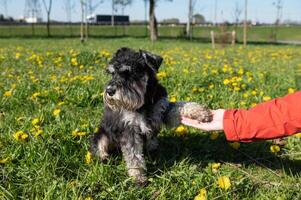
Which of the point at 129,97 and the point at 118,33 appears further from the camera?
the point at 118,33

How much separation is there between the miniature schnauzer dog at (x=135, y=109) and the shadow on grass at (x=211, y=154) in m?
0.36

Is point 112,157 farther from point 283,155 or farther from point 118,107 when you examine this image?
point 283,155

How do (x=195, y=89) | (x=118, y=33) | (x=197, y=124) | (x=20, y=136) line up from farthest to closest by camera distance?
(x=118, y=33) → (x=195, y=89) → (x=20, y=136) → (x=197, y=124)

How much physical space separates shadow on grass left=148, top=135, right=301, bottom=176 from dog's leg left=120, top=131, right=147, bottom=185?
237mm

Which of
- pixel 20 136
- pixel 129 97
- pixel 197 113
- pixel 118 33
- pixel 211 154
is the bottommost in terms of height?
pixel 211 154

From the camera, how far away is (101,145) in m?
4.16

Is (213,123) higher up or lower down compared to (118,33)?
lower down

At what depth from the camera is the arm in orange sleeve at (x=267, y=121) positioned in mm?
3102

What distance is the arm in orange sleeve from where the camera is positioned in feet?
10.2

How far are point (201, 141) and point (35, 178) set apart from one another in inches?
88.2

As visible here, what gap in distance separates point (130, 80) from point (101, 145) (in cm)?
83

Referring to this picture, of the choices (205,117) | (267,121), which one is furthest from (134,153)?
(267,121)

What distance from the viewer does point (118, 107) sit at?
391 centimetres

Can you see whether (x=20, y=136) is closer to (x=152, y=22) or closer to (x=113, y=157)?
(x=113, y=157)
